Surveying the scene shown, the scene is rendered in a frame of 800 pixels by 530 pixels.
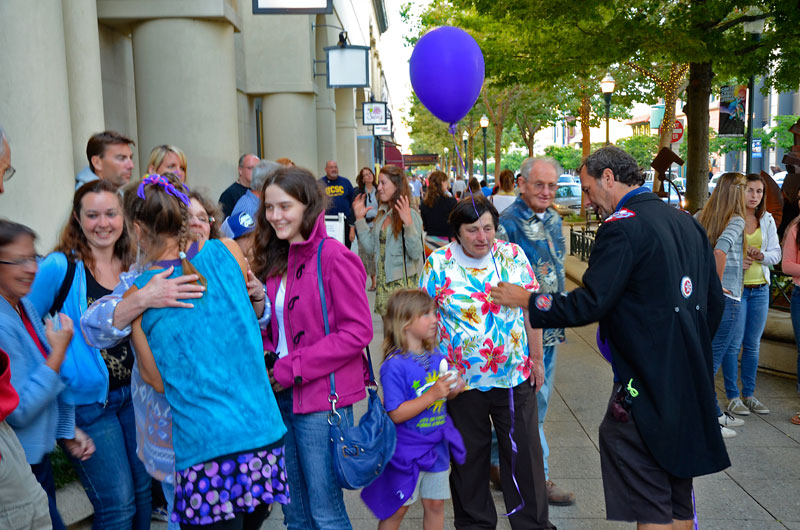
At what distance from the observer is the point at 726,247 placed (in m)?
5.89

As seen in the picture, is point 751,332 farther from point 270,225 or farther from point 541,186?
point 270,225

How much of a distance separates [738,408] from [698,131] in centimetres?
720

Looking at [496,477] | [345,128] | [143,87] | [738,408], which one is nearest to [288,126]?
[143,87]

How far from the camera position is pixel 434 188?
29.8ft

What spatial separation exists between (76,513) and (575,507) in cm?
297

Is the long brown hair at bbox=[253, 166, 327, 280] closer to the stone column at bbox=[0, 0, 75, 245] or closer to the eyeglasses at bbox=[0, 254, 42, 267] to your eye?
the eyeglasses at bbox=[0, 254, 42, 267]

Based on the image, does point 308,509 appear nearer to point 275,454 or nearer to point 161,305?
point 275,454

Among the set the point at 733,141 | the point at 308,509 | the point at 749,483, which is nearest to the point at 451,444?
the point at 308,509

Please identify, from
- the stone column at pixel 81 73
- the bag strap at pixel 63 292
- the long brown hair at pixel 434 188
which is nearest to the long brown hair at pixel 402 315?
the bag strap at pixel 63 292

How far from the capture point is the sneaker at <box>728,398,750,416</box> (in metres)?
6.28

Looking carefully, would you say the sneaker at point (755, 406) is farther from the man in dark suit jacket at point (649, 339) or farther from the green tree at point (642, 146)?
the green tree at point (642, 146)

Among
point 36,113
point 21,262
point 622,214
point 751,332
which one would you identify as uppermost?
point 36,113

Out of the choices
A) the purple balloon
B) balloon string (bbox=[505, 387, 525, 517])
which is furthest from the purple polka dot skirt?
the purple balloon

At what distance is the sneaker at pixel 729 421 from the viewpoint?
6.02 metres
